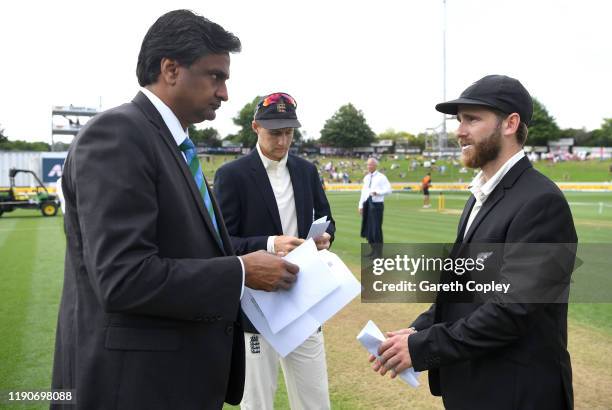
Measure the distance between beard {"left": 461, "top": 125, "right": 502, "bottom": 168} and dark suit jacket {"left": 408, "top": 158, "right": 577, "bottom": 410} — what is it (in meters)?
0.15

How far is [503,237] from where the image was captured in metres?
2.39

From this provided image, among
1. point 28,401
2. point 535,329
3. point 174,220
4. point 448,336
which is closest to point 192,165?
point 174,220

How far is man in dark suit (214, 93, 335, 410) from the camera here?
12.1 ft

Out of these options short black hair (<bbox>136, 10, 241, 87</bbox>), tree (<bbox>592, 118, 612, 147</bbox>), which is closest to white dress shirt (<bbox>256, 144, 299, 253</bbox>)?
short black hair (<bbox>136, 10, 241, 87</bbox>)

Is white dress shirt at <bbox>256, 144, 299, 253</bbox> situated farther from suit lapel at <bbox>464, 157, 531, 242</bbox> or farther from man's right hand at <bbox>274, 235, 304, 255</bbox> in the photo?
suit lapel at <bbox>464, 157, 531, 242</bbox>

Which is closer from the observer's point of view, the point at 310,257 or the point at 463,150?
the point at 310,257

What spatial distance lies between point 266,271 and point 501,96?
1469 mm

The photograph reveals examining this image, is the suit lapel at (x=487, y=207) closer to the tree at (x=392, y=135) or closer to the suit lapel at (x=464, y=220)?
the suit lapel at (x=464, y=220)

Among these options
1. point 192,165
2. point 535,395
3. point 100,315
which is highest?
point 192,165

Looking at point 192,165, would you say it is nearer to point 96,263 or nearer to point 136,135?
point 136,135

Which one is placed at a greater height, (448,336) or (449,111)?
(449,111)

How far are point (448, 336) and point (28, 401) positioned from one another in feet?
13.5

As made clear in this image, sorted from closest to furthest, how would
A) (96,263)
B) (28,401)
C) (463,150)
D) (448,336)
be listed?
1. (96,263)
2. (448,336)
3. (463,150)
4. (28,401)

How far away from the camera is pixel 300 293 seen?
2293mm
